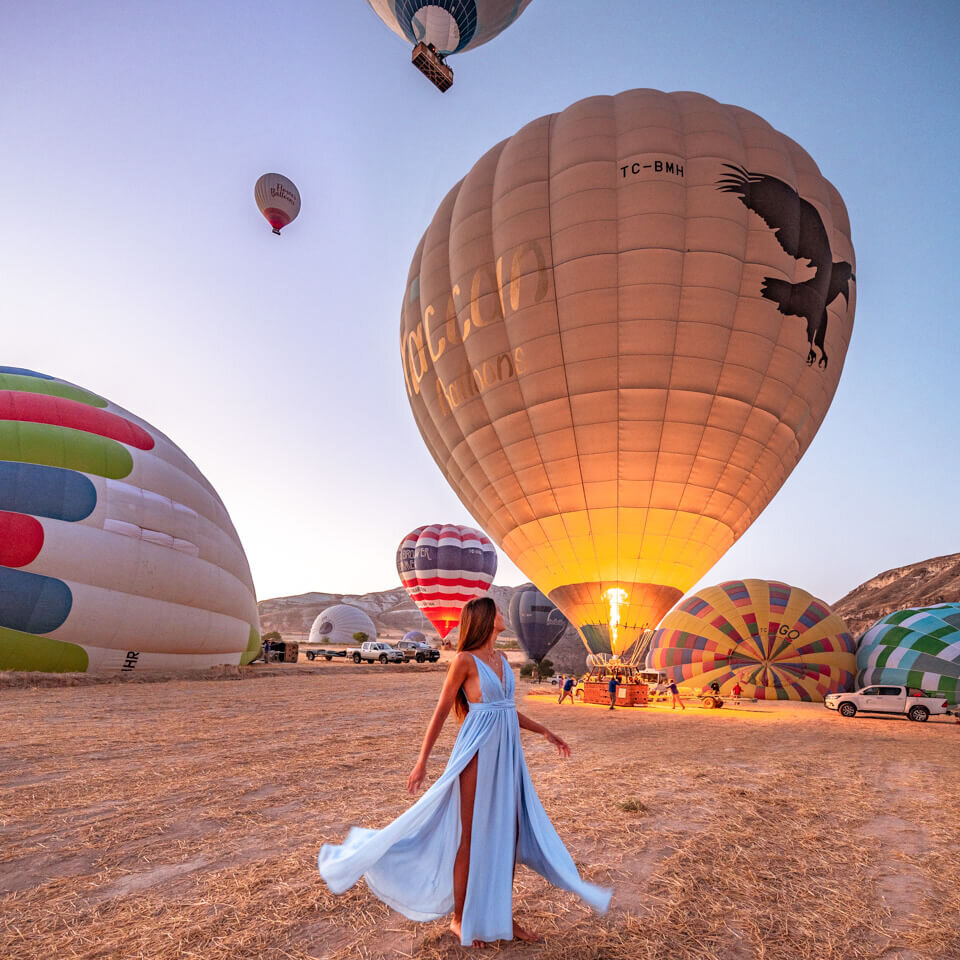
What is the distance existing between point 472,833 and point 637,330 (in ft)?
37.8

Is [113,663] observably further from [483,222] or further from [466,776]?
[466,776]

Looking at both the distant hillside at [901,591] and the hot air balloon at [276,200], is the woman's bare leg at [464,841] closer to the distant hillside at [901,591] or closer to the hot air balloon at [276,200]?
the hot air balloon at [276,200]

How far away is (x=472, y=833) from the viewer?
2.67 m

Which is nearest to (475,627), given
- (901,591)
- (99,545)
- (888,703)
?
(99,545)

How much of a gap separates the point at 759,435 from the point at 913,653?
9686 mm

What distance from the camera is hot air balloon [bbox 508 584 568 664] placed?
127 ft

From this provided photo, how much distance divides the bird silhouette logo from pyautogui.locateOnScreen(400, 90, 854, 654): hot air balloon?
5 centimetres

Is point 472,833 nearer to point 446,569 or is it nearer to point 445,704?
point 445,704

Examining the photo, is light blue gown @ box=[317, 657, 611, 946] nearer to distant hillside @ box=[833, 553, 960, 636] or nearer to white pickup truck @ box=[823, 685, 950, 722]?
white pickup truck @ box=[823, 685, 950, 722]

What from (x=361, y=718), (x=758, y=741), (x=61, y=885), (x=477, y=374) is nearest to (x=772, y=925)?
(x=61, y=885)

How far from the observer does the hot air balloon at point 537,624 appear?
3878 cm

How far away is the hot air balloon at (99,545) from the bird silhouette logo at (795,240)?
51.7 ft

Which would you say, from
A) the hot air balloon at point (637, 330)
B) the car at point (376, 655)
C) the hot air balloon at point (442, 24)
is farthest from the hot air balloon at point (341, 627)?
the hot air balloon at point (637, 330)

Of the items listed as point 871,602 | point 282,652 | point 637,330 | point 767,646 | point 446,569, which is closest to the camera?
point 637,330
